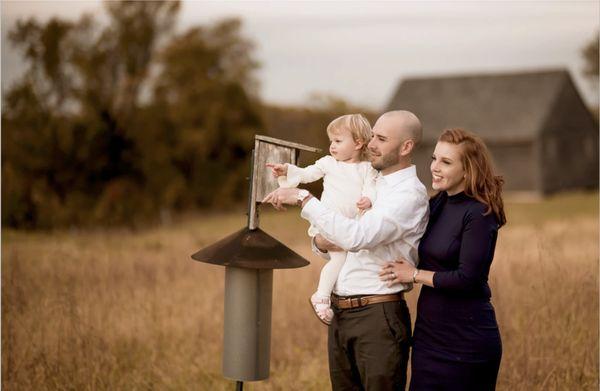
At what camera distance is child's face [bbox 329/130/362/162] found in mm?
3748

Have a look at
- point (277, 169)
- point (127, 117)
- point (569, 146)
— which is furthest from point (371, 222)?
point (569, 146)

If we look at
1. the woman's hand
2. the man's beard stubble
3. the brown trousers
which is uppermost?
the man's beard stubble

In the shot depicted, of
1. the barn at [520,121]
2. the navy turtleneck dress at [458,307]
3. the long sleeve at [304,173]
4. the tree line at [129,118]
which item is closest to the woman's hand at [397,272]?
the navy turtleneck dress at [458,307]

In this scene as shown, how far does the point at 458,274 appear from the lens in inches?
133

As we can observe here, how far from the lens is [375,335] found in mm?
3578

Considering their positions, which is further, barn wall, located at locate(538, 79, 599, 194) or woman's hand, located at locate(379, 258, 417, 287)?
barn wall, located at locate(538, 79, 599, 194)

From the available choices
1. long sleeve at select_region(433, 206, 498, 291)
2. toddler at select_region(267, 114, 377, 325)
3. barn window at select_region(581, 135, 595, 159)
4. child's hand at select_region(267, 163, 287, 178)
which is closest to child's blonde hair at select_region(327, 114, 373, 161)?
toddler at select_region(267, 114, 377, 325)

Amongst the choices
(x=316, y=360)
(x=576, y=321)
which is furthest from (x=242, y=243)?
(x=576, y=321)

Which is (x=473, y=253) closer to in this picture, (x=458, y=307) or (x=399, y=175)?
(x=458, y=307)

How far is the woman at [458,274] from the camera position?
3.41 meters

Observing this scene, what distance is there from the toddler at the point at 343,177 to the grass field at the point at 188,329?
83.1 inches

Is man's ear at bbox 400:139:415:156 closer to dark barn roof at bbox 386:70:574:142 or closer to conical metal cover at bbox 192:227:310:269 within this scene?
conical metal cover at bbox 192:227:310:269

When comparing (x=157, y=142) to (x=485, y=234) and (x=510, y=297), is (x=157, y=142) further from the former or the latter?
(x=485, y=234)

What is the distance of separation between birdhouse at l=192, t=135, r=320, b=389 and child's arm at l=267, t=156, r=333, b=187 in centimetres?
6
